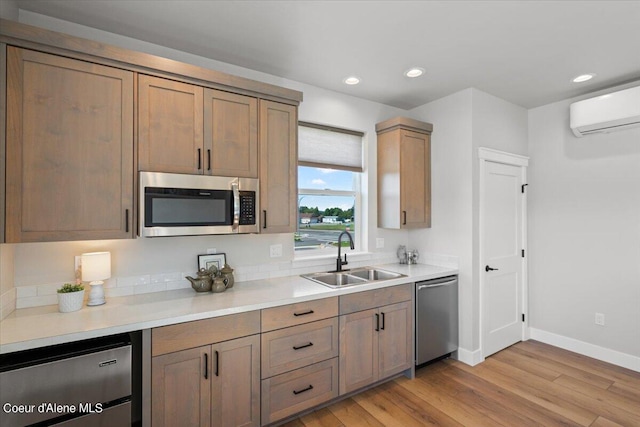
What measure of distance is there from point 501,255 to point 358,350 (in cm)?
201

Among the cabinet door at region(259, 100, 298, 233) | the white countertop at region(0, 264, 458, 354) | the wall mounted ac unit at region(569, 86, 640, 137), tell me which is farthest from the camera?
the wall mounted ac unit at region(569, 86, 640, 137)

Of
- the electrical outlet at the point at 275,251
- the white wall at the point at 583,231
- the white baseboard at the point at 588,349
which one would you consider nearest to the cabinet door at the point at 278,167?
the electrical outlet at the point at 275,251

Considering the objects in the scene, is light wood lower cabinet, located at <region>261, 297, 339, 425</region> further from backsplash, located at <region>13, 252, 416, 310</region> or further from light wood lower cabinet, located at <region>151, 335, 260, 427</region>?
backsplash, located at <region>13, 252, 416, 310</region>

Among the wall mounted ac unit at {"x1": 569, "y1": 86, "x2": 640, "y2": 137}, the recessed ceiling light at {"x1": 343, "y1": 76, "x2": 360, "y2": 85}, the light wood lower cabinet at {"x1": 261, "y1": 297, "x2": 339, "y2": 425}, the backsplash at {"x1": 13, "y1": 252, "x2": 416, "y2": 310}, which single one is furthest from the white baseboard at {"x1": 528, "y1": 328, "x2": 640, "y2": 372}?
the recessed ceiling light at {"x1": 343, "y1": 76, "x2": 360, "y2": 85}

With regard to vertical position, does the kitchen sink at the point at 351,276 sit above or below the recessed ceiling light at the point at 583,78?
below

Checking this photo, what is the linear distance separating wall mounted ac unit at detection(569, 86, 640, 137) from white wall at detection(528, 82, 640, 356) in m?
0.21

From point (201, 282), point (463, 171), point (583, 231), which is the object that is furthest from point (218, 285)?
point (583, 231)

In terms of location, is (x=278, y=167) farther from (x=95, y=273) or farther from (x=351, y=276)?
(x=95, y=273)

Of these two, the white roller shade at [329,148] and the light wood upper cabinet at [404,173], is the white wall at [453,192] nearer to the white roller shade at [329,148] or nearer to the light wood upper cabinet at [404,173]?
the light wood upper cabinet at [404,173]

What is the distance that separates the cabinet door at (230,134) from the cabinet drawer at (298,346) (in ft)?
3.79

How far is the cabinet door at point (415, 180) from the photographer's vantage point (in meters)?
3.27

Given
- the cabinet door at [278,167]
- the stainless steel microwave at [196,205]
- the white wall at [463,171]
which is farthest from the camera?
the white wall at [463,171]

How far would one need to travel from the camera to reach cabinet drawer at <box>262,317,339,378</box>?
206 centimetres

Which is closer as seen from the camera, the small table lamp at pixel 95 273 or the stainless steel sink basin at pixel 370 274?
the small table lamp at pixel 95 273
